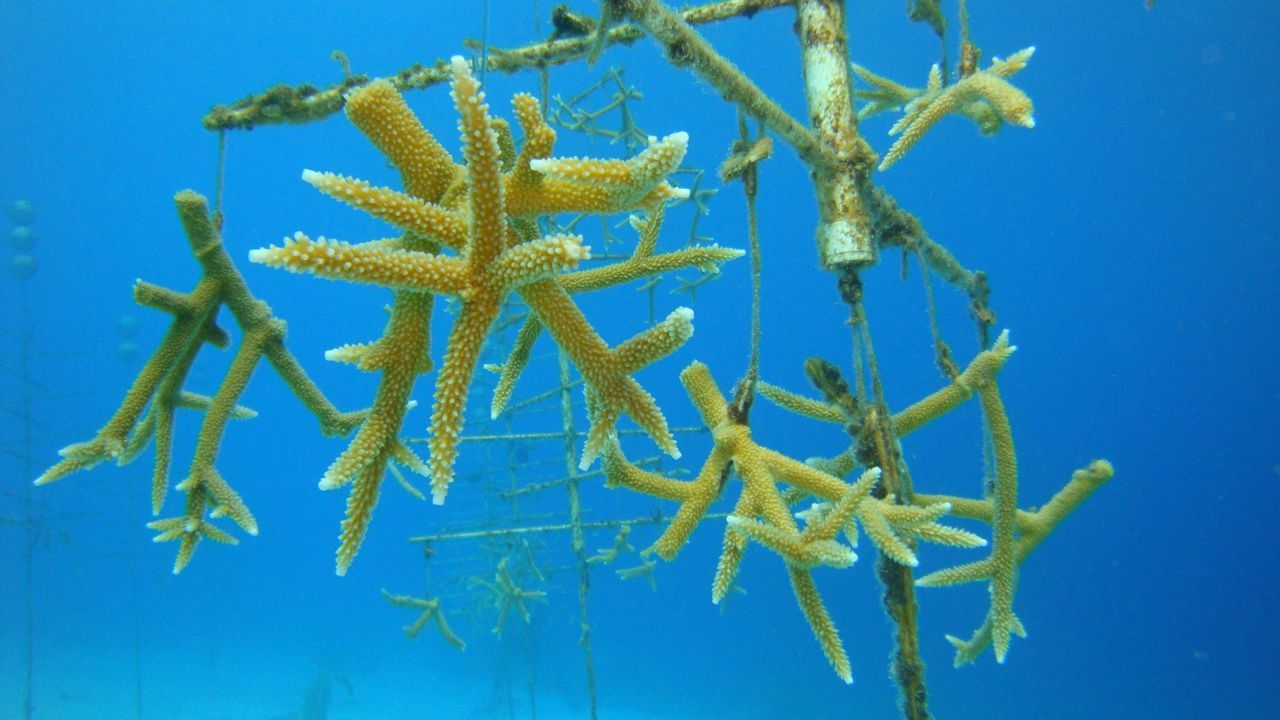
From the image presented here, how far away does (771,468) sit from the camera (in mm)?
2320

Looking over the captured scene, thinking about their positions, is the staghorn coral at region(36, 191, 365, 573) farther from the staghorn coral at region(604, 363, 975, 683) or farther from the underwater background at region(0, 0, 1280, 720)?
the underwater background at region(0, 0, 1280, 720)

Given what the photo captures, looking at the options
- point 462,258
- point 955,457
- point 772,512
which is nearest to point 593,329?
point 462,258

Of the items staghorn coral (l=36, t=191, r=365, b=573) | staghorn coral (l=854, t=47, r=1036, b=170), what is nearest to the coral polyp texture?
staghorn coral (l=36, t=191, r=365, b=573)

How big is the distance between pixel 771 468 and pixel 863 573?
31777 mm

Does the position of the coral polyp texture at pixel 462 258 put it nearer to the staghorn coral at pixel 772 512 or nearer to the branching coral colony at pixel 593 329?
the branching coral colony at pixel 593 329

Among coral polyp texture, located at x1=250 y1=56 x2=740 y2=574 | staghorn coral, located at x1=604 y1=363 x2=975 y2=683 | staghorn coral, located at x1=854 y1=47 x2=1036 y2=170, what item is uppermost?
staghorn coral, located at x1=854 y1=47 x2=1036 y2=170

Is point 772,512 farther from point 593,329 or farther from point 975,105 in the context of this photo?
point 975,105

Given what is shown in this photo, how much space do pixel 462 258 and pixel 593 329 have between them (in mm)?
489

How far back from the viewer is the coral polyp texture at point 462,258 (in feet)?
5.18

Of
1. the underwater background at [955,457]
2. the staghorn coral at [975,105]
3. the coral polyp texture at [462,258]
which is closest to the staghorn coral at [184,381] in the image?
the coral polyp texture at [462,258]

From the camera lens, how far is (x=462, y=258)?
173 centimetres

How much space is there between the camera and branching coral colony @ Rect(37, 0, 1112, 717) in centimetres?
171

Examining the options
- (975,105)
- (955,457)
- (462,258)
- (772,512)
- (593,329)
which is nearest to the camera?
(462,258)

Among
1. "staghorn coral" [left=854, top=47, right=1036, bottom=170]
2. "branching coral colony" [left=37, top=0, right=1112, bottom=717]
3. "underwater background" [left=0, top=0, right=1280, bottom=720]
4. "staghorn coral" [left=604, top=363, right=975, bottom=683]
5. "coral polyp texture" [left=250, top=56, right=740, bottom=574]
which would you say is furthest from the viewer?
"underwater background" [left=0, top=0, right=1280, bottom=720]
